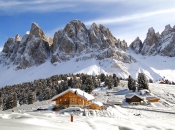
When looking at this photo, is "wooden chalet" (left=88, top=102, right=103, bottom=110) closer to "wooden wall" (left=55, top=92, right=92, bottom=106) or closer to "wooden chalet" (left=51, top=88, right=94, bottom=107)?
"wooden chalet" (left=51, top=88, right=94, bottom=107)

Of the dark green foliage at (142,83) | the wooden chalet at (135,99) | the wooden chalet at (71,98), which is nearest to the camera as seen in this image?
the wooden chalet at (71,98)

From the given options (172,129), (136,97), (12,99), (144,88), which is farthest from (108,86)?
(172,129)

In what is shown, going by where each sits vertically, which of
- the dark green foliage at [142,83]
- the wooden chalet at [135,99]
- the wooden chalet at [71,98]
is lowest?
the wooden chalet at [135,99]

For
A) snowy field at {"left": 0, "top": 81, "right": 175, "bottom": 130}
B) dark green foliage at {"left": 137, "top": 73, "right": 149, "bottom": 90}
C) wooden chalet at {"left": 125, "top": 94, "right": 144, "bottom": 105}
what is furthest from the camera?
dark green foliage at {"left": 137, "top": 73, "right": 149, "bottom": 90}

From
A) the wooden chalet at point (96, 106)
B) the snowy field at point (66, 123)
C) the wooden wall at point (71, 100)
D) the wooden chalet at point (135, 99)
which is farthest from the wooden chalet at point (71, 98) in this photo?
the snowy field at point (66, 123)

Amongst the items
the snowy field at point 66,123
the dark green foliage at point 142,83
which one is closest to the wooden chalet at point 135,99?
the dark green foliage at point 142,83

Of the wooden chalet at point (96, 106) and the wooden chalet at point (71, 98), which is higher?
the wooden chalet at point (71, 98)

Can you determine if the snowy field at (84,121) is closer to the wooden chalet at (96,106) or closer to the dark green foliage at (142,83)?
the wooden chalet at (96,106)

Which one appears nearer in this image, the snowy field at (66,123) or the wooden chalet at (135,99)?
the snowy field at (66,123)

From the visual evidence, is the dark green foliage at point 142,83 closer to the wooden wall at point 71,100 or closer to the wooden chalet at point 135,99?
the wooden chalet at point 135,99

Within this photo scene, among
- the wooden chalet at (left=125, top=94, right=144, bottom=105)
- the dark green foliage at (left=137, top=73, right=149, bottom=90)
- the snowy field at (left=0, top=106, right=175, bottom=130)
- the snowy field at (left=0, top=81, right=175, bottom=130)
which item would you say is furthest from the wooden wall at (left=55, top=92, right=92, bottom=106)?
the dark green foliage at (left=137, top=73, right=149, bottom=90)

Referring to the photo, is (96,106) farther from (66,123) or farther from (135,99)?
(66,123)

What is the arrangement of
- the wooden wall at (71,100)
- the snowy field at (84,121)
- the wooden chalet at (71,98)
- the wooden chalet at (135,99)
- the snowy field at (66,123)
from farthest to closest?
the wooden chalet at (135,99) → the wooden wall at (71,100) → the wooden chalet at (71,98) → the snowy field at (84,121) → the snowy field at (66,123)

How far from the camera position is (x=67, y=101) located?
51469 millimetres
